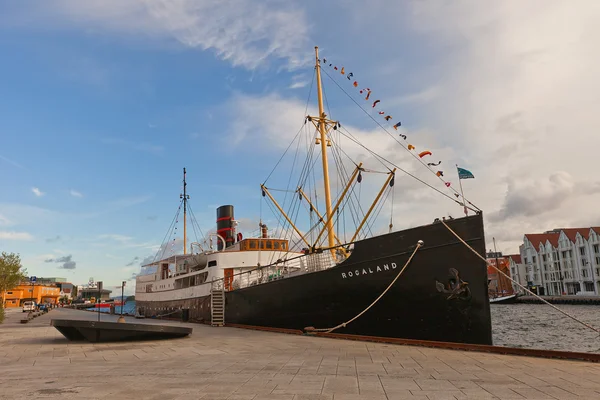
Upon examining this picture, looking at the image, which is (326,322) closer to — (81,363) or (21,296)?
(81,363)

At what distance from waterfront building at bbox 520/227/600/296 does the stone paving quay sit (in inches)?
2974

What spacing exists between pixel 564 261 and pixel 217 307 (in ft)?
256

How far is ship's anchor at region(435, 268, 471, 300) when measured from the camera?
13.6 m

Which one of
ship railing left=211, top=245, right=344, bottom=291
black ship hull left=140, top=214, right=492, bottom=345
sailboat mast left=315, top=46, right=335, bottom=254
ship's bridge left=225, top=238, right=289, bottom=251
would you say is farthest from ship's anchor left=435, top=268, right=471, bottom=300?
ship's bridge left=225, top=238, right=289, bottom=251

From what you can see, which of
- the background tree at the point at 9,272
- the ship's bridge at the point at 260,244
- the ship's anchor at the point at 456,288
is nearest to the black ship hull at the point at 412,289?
the ship's anchor at the point at 456,288

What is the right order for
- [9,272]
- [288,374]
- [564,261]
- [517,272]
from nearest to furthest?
[288,374] < [9,272] < [564,261] < [517,272]

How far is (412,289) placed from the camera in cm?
1432

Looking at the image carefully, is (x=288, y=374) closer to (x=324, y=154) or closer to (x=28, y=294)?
(x=324, y=154)

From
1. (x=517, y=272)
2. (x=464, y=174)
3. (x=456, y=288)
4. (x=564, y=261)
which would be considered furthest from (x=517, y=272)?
(x=456, y=288)

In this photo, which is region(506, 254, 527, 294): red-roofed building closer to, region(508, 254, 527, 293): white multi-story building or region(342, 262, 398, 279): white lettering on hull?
region(508, 254, 527, 293): white multi-story building

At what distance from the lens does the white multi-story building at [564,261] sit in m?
70.9

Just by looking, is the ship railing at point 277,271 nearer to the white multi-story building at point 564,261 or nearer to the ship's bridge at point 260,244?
the ship's bridge at point 260,244

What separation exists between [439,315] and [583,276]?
7532 centimetres

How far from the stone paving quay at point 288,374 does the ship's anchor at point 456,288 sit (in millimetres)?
3171
